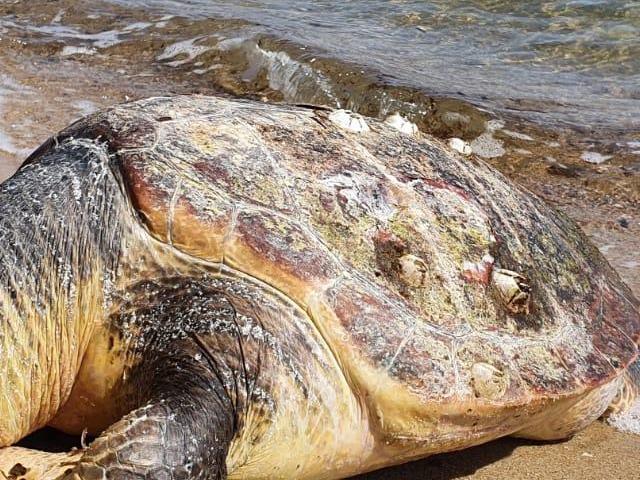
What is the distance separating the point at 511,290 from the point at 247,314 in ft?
3.36

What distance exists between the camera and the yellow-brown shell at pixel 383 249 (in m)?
2.77

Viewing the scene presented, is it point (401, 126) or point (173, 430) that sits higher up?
point (401, 126)

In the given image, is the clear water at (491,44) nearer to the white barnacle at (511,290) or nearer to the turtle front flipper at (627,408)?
the turtle front flipper at (627,408)

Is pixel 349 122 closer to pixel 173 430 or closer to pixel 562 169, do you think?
pixel 173 430

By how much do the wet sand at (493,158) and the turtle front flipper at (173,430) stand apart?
80 centimetres

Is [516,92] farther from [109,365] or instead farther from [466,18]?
[109,365]

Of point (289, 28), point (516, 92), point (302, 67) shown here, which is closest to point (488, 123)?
point (516, 92)

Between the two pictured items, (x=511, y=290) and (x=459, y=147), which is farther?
(x=459, y=147)

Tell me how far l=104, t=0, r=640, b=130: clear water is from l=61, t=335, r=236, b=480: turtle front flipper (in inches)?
204

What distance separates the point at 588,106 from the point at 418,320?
5222 mm

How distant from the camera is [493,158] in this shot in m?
6.61

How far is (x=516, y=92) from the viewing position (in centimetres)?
784

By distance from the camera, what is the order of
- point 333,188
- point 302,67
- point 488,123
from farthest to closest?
point 302,67 < point 488,123 < point 333,188

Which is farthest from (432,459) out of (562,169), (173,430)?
(562,169)
